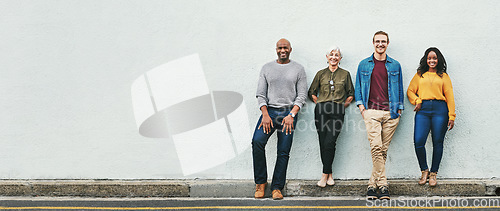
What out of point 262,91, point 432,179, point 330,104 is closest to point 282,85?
point 262,91

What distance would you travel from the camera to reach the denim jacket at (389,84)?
16.8ft

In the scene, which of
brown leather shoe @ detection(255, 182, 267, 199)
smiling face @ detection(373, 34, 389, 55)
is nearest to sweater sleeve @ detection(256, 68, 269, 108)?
brown leather shoe @ detection(255, 182, 267, 199)

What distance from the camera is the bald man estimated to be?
5.12 metres

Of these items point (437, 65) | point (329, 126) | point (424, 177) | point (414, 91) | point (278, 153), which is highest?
point (437, 65)

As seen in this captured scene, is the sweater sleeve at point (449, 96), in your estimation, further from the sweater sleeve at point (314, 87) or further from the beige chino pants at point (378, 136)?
the sweater sleeve at point (314, 87)

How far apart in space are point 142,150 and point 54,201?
1.24 metres

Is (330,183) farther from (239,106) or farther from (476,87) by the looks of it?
(476,87)

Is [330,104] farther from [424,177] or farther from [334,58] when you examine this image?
[424,177]

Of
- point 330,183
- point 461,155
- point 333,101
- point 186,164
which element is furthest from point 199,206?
point 461,155

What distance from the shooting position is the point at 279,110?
16.9 ft

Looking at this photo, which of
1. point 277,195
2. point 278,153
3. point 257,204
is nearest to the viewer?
point 257,204

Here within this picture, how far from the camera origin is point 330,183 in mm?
5297

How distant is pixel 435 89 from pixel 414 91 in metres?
0.25

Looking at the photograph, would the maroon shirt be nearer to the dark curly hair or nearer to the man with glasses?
the man with glasses
